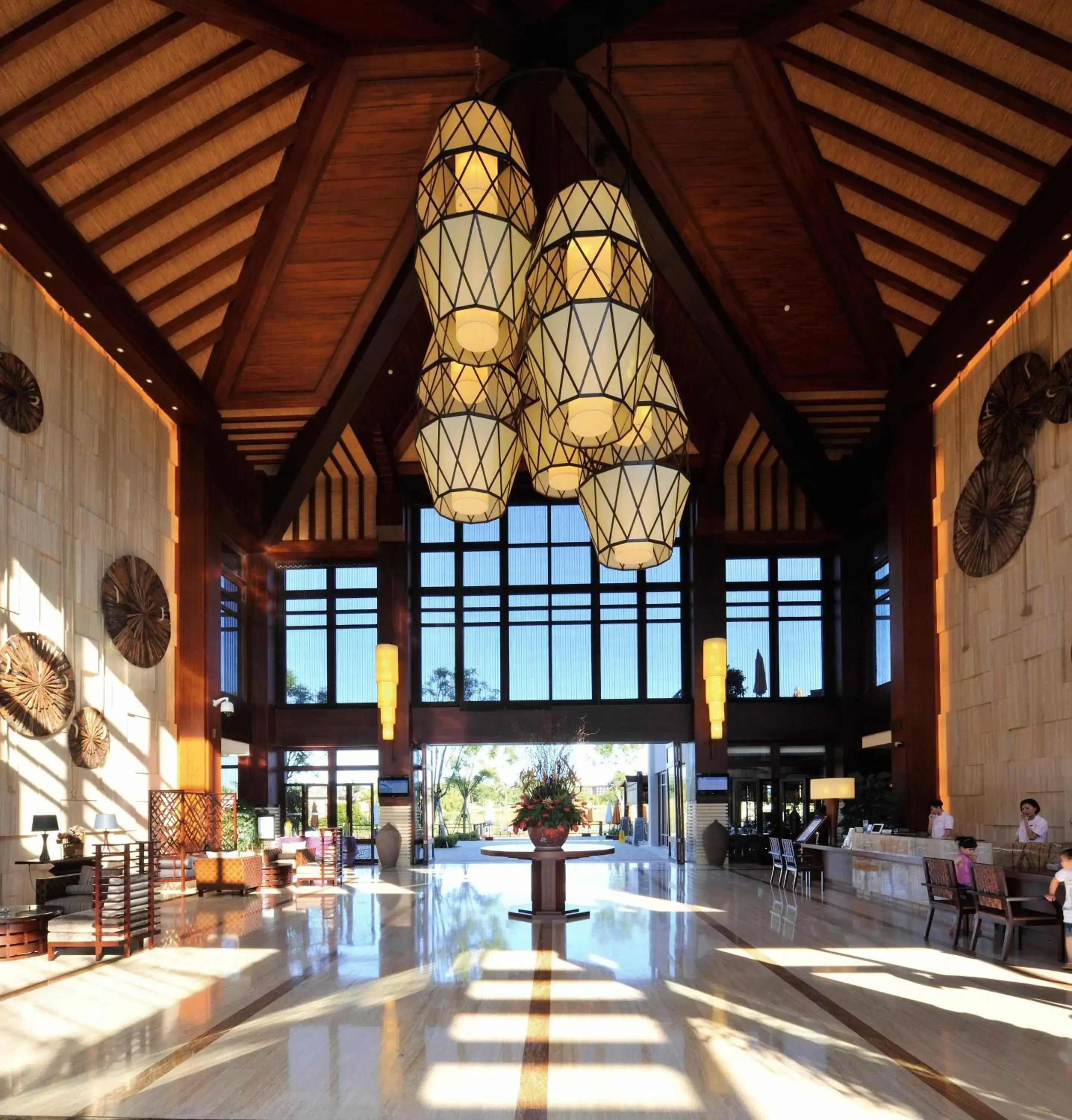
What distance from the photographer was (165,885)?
15000 millimetres

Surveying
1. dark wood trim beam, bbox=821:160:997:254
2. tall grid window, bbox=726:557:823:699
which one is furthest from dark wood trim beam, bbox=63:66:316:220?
tall grid window, bbox=726:557:823:699

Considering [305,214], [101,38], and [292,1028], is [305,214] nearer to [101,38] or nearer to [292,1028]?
[101,38]

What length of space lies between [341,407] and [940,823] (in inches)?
368

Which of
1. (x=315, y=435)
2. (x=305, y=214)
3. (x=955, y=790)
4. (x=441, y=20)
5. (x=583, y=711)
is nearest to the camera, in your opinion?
(x=441, y=20)

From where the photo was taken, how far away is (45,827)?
35.9ft

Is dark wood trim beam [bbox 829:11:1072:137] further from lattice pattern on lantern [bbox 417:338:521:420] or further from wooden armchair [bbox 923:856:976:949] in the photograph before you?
wooden armchair [bbox 923:856:976:949]

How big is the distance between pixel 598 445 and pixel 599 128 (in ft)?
22.8

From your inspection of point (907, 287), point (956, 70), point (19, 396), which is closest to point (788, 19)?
point (956, 70)

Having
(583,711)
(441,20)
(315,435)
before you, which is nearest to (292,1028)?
(441,20)

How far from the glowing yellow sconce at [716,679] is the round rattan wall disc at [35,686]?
10.3m

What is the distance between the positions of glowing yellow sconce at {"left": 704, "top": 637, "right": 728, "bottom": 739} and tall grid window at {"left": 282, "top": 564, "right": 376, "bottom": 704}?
6286mm

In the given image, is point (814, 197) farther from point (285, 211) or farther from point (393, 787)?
point (393, 787)

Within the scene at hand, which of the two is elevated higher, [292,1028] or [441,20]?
[441,20]

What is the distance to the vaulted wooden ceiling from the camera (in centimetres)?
1000
